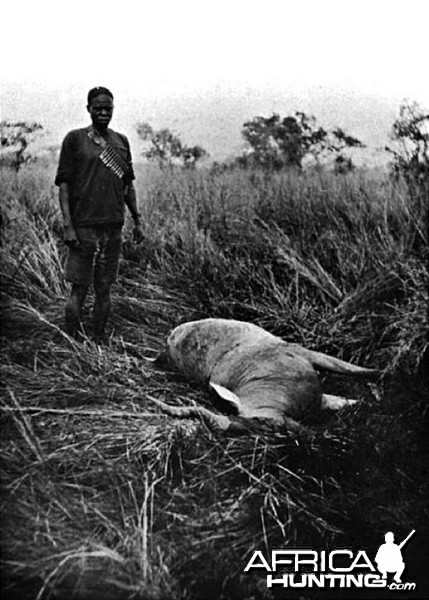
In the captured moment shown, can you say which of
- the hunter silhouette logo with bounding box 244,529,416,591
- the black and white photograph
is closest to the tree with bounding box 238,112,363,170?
the black and white photograph

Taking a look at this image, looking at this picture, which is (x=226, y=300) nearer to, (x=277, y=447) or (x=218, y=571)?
(x=277, y=447)

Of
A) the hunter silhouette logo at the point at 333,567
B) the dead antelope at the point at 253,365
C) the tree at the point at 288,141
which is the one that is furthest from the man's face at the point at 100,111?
the hunter silhouette logo at the point at 333,567

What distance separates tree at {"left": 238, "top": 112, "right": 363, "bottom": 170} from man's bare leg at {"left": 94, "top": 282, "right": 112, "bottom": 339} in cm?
67

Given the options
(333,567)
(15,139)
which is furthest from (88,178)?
(333,567)

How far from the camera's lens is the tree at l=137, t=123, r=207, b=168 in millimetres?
2826

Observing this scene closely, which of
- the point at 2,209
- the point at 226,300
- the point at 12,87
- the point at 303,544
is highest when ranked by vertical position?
the point at 12,87

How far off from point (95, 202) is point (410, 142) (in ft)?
3.97

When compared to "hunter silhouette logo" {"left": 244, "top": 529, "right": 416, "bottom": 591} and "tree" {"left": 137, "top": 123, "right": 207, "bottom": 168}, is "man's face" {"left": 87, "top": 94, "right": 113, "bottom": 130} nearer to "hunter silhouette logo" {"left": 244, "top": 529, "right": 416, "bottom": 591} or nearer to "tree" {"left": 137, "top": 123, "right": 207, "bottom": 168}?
"tree" {"left": 137, "top": 123, "right": 207, "bottom": 168}

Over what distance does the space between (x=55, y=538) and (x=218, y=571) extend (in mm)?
486

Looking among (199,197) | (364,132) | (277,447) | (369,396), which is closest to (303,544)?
(277,447)

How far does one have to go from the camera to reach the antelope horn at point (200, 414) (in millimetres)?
2609

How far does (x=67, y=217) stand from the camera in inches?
106

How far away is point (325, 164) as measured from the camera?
2.99m

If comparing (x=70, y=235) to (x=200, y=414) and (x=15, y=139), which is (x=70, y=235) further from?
(x=200, y=414)
